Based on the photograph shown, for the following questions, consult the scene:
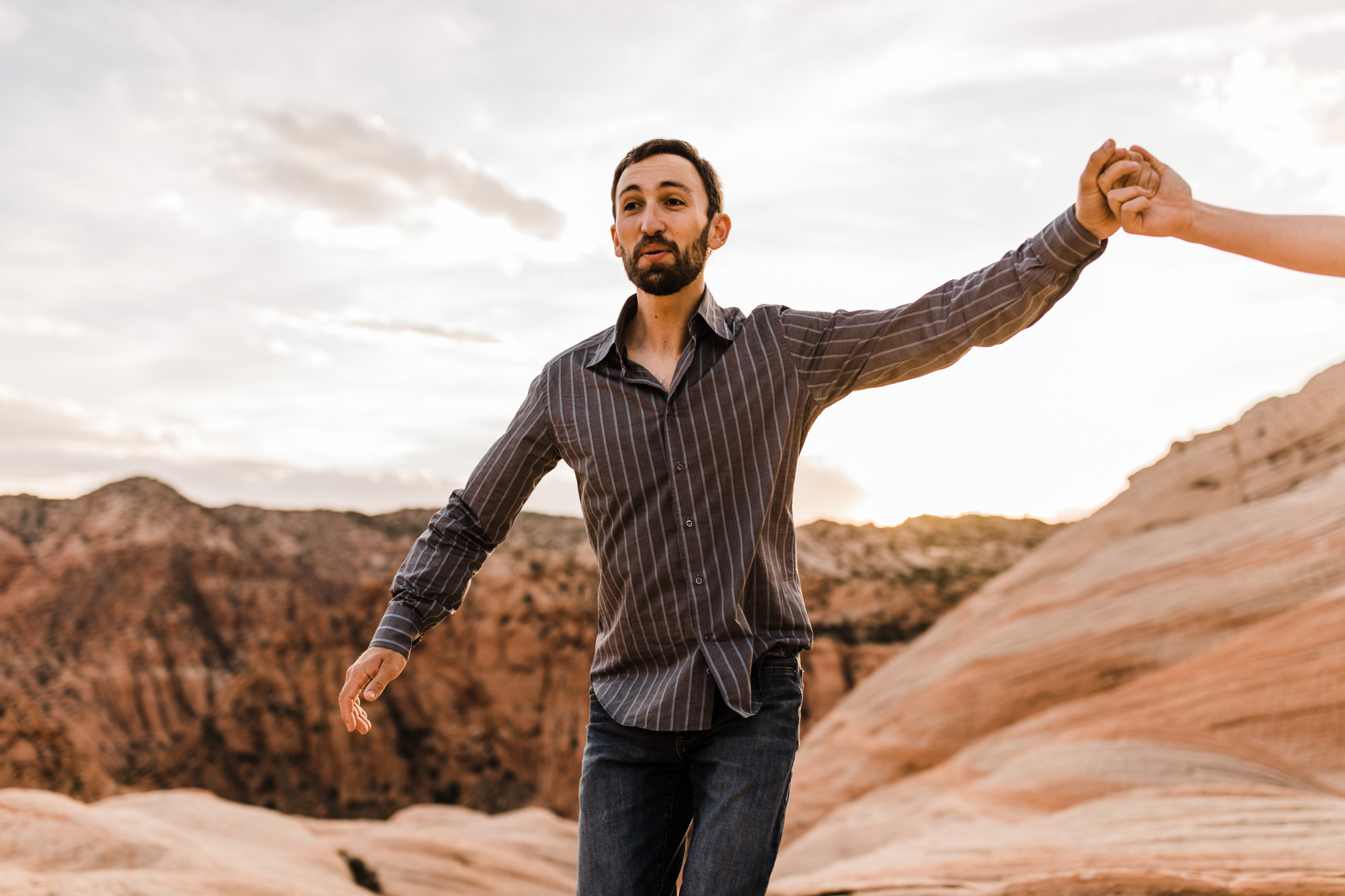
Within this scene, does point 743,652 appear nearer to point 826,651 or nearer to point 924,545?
point 826,651

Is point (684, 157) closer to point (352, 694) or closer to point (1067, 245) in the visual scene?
point (1067, 245)

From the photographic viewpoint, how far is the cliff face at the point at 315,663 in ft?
67.7

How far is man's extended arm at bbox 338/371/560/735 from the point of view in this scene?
245 centimetres

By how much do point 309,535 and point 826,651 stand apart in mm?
28252

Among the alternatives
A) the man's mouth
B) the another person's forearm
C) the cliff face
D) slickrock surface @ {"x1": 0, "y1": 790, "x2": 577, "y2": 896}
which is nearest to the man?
the man's mouth

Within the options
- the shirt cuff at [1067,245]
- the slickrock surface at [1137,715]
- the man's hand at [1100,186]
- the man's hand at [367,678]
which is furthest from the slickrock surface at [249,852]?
the man's hand at [1100,186]

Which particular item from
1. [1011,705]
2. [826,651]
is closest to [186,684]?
[826,651]

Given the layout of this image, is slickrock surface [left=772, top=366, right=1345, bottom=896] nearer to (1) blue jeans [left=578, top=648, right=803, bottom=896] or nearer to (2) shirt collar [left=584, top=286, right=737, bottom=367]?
(1) blue jeans [left=578, top=648, right=803, bottom=896]

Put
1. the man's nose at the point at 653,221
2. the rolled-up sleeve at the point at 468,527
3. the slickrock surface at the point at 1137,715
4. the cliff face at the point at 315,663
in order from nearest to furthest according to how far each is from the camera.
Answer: the man's nose at the point at 653,221 < the rolled-up sleeve at the point at 468,527 < the slickrock surface at the point at 1137,715 < the cliff face at the point at 315,663

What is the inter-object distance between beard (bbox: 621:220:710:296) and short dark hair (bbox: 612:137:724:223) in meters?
0.13

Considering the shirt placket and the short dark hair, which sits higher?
the short dark hair

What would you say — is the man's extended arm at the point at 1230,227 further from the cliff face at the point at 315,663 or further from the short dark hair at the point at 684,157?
the cliff face at the point at 315,663

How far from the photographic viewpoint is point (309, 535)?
40875 mm

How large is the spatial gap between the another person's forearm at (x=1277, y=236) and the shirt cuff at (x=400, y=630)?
2.03 metres
